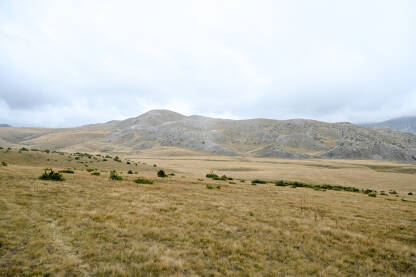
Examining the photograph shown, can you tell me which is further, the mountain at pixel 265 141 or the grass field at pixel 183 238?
the mountain at pixel 265 141

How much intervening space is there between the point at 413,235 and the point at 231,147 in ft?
478

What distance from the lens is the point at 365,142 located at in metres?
134

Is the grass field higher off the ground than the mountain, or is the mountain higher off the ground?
the mountain

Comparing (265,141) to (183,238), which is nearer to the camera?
(183,238)

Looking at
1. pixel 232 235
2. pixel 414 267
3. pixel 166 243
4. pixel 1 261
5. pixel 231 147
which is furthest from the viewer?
pixel 231 147

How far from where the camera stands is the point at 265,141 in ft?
525

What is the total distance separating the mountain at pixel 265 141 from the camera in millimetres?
126625

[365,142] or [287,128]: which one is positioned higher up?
[287,128]

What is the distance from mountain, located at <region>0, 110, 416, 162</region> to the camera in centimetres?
12662

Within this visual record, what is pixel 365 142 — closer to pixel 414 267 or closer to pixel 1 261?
pixel 414 267

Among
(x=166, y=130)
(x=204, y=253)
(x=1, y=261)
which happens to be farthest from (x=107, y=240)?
(x=166, y=130)

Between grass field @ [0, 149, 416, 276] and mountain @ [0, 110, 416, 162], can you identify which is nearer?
grass field @ [0, 149, 416, 276]

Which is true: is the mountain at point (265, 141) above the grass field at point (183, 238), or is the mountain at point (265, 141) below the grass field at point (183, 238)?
above

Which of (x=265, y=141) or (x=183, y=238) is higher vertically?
(x=265, y=141)
